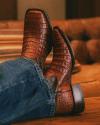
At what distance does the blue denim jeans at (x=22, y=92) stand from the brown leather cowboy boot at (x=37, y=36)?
0.15 metres

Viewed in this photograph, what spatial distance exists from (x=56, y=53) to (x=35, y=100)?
242mm

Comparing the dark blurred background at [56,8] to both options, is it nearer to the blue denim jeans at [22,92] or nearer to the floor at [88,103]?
the floor at [88,103]

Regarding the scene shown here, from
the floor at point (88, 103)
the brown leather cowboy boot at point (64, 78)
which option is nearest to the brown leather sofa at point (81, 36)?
the floor at point (88, 103)

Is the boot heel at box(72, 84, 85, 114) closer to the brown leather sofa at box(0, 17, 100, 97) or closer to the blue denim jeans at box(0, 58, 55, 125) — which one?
the blue denim jeans at box(0, 58, 55, 125)

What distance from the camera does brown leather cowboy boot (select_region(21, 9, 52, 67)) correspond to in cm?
105

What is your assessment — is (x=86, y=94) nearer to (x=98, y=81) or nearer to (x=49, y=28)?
(x=98, y=81)

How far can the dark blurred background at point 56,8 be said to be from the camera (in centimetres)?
213

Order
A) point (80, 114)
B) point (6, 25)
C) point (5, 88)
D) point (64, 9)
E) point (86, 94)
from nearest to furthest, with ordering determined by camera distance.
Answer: point (5, 88)
point (80, 114)
point (86, 94)
point (6, 25)
point (64, 9)

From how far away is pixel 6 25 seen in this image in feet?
5.73

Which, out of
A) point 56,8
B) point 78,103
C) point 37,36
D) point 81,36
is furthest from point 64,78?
point 56,8

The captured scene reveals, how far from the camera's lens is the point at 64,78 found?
3.25 ft

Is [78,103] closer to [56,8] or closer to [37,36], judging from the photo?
[37,36]

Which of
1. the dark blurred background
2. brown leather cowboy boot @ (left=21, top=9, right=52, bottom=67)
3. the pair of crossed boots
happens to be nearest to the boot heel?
the pair of crossed boots

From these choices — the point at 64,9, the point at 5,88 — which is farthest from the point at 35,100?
the point at 64,9
